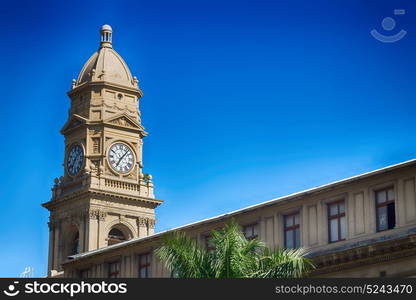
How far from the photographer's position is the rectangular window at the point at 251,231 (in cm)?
8694

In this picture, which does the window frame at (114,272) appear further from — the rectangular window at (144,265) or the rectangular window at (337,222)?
the rectangular window at (337,222)

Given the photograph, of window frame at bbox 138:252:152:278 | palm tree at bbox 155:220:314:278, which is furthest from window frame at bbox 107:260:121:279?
palm tree at bbox 155:220:314:278

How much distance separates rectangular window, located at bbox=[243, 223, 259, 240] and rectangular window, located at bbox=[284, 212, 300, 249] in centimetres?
259

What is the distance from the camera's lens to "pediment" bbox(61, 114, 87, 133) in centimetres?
13621

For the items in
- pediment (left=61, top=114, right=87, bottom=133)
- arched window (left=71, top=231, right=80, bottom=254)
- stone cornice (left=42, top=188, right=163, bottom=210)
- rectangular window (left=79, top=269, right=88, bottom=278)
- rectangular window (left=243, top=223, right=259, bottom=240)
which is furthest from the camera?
pediment (left=61, top=114, right=87, bottom=133)

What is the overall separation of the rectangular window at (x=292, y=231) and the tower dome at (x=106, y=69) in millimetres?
55872

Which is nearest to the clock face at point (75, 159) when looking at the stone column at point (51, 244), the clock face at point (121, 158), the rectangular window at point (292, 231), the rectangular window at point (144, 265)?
the clock face at point (121, 158)

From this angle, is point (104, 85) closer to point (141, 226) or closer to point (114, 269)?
point (141, 226)

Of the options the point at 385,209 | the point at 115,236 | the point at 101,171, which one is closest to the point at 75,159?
the point at 101,171

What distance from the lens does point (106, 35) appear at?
143125 millimetres

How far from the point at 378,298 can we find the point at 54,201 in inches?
3509

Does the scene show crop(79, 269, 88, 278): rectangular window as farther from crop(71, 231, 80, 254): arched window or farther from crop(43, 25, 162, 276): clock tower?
crop(71, 231, 80, 254): arched window

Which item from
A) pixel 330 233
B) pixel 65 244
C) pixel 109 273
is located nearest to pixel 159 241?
pixel 109 273

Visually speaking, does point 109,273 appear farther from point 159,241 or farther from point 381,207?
point 381,207
